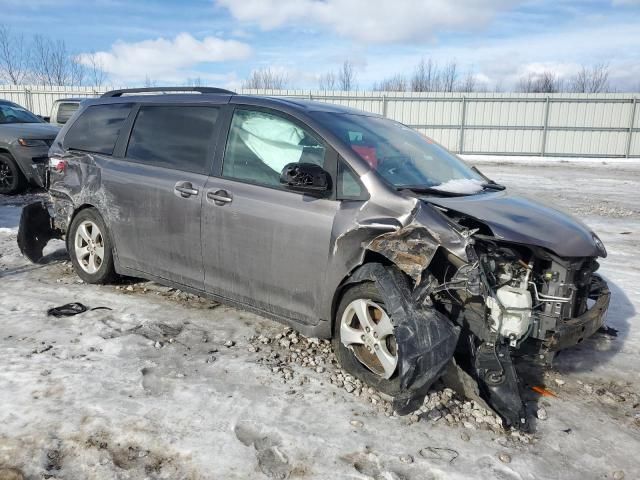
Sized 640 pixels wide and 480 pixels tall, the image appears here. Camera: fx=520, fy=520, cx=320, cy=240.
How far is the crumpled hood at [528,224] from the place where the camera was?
3.14m

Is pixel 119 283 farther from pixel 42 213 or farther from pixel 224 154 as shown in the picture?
pixel 224 154

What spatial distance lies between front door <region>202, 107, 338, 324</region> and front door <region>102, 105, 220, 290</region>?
0.18 m

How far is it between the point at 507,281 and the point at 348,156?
4.30ft

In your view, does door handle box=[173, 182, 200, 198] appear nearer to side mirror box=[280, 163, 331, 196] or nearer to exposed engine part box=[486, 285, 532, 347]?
side mirror box=[280, 163, 331, 196]

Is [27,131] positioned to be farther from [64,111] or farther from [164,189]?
[164,189]

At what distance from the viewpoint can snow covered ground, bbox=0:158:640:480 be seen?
103 inches

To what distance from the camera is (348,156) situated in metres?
3.53

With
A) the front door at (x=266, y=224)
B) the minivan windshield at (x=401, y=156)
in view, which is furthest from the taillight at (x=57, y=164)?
the minivan windshield at (x=401, y=156)

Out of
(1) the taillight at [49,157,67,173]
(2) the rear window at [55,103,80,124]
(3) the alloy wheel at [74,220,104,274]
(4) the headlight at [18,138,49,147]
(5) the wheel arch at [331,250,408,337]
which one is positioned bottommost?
(3) the alloy wheel at [74,220,104,274]

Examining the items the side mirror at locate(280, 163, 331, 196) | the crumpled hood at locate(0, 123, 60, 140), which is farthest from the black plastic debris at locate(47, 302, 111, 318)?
the crumpled hood at locate(0, 123, 60, 140)

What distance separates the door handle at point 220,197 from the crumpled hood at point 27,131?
7483 millimetres

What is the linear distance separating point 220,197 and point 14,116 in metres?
8.89

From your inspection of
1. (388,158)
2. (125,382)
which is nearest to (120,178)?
(125,382)

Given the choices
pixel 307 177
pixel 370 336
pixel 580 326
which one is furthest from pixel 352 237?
pixel 580 326
